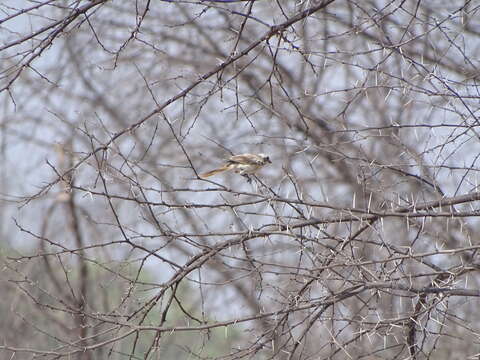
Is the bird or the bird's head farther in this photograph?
the bird's head

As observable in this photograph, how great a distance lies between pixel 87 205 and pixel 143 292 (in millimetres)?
5267

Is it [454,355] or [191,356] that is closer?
[191,356]

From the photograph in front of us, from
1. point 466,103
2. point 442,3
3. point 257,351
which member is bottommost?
point 257,351

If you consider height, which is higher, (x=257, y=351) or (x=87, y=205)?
(x=87, y=205)

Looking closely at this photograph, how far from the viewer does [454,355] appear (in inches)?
336

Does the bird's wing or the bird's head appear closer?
the bird's wing

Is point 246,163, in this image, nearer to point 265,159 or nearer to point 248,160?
point 248,160

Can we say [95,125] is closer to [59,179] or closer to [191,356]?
[59,179]

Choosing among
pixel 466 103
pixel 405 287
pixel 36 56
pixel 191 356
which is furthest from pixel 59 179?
pixel 466 103

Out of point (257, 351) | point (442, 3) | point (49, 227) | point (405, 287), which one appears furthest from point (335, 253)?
point (49, 227)

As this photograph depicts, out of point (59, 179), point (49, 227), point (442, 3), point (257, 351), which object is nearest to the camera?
point (59, 179)

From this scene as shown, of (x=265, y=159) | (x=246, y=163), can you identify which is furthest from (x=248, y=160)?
(x=265, y=159)

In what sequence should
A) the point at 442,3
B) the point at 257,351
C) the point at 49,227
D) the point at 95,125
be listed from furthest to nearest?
the point at 49,227 < the point at 442,3 < the point at 95,125 < the point at 257,351

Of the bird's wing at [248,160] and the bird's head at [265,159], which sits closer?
the bird's wing at [248,160]
